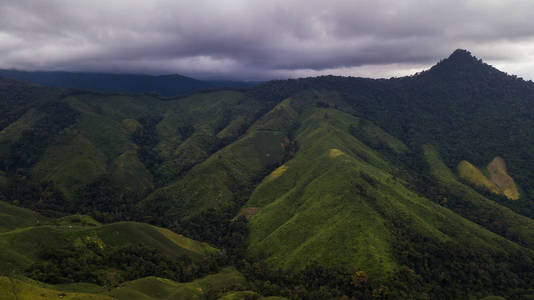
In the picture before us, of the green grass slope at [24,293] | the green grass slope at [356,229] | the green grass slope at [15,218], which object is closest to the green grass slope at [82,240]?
the green grass slope at [15,218]

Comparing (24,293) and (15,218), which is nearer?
(24,293)

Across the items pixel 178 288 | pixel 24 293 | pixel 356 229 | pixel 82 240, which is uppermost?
pixel 24 293

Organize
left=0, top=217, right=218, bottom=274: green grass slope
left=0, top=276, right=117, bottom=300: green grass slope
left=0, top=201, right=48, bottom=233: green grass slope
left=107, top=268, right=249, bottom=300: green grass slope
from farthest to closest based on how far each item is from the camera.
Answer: left=0, top=201, right=48, bottom=233: green grass slope, left=0, top=217, right=218, bottom=274: green grass slope, left=107, top=268, right=249, bottom=300: green grass slope, left=0, top=276, right=117, bottom=300: green grass slope

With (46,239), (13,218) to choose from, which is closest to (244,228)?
(46,239)

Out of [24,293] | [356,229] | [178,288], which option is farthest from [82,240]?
[356,229]

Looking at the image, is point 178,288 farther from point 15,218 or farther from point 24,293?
point 15,218

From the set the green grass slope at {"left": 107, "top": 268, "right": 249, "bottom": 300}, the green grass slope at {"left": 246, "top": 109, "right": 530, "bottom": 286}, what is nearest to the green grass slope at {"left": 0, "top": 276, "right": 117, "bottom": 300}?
the green grass slope at {"left": 107, "top": 268, "right": 249, "bottom": 300}

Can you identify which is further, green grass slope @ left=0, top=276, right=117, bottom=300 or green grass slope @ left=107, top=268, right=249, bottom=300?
green grass slope @ left=107, top=268, right=249, bottom=300

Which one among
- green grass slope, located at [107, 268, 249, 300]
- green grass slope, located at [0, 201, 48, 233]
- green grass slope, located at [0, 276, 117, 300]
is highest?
green grass slope, located at [0, 276, 117, 300]

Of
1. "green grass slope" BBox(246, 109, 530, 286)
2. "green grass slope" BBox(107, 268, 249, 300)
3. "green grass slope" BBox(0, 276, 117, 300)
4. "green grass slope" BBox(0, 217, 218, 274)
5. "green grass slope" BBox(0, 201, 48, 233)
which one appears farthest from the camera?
"green grass slope" BBox(0, 201, 48, 233)

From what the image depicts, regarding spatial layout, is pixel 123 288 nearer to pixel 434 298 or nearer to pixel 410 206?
pixel 434 298

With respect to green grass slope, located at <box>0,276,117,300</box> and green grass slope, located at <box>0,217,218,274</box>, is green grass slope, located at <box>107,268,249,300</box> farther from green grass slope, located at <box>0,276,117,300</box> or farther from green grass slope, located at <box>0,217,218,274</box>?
green grass slope, located at <box>0,217,218,274</box>

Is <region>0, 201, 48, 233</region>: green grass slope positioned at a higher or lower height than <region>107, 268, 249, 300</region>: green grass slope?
higher
